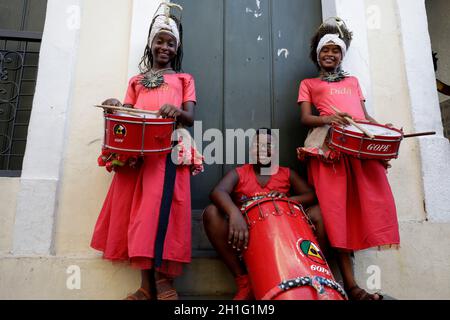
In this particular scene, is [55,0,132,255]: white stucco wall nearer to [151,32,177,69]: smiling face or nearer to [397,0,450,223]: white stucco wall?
[151,32,177,69]: smiling face

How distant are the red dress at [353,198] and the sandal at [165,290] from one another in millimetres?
1180

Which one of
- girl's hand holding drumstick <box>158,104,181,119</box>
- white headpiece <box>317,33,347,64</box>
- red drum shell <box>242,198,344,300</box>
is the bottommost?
red drum shell <box>242,198,344,300</box>

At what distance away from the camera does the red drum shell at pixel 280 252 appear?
6.14 feet

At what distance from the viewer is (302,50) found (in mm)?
3844

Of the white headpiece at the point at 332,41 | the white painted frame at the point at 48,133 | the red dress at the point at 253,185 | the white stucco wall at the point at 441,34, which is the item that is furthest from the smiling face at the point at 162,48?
the white stucco wall at the point at 441,34

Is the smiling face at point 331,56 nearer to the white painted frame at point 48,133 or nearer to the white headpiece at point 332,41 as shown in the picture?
the white headpiece at point 332,41

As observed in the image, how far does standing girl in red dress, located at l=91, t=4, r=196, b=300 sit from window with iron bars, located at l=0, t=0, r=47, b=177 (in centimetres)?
164

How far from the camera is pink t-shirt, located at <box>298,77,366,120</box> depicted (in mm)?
2916

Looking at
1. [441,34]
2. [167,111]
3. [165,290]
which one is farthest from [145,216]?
[441,34]

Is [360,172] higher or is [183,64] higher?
[183,64]

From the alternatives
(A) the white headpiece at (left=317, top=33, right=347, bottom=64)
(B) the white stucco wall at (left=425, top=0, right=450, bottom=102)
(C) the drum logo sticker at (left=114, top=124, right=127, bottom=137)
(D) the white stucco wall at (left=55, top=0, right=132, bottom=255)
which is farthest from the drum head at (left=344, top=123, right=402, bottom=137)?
(B) the white stucco wall at (left=425, top=0, right=450, bottom=102)
